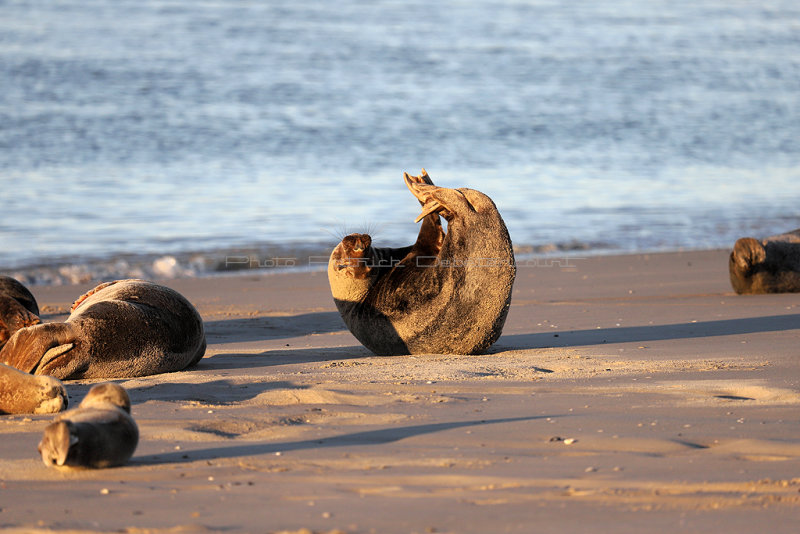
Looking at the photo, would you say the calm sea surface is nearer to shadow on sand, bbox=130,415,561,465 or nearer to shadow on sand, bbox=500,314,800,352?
shadow on sand, bbox=500,314,800,352

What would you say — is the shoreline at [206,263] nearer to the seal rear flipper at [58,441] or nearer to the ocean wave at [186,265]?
the ocean wave at [186,265]

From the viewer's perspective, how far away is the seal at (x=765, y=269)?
→ 387 inches

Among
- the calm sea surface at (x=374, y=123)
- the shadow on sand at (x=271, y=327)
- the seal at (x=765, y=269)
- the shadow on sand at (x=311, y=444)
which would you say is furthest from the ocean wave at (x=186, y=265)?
the shadow on sand at (x=311, y=444)

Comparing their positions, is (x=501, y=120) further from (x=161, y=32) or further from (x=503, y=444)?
(x=503, y=444)

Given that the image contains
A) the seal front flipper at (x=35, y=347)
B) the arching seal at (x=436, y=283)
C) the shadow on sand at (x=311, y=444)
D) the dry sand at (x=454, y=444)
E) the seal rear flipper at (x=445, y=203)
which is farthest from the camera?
the seal rear flipper at (x=445, y=203)

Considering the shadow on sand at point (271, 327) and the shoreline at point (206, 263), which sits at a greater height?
the shoreline at point (206, 263)

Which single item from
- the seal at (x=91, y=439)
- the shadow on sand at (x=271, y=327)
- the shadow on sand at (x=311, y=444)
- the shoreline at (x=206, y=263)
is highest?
the seal at (x=91, y=439)

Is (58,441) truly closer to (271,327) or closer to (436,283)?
(436,283)

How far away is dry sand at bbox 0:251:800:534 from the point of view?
329cm

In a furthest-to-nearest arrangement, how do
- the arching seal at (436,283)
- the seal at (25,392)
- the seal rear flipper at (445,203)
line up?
the seal rear flipper at (445,203)
the arching seal at (436,283)
the seal at (25,392)

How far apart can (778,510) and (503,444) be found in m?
1.17

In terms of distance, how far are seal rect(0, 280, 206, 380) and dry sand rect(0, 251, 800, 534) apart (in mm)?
180

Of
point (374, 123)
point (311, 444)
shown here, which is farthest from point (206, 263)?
point (374, 123)

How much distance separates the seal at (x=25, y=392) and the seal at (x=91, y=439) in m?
0.91
